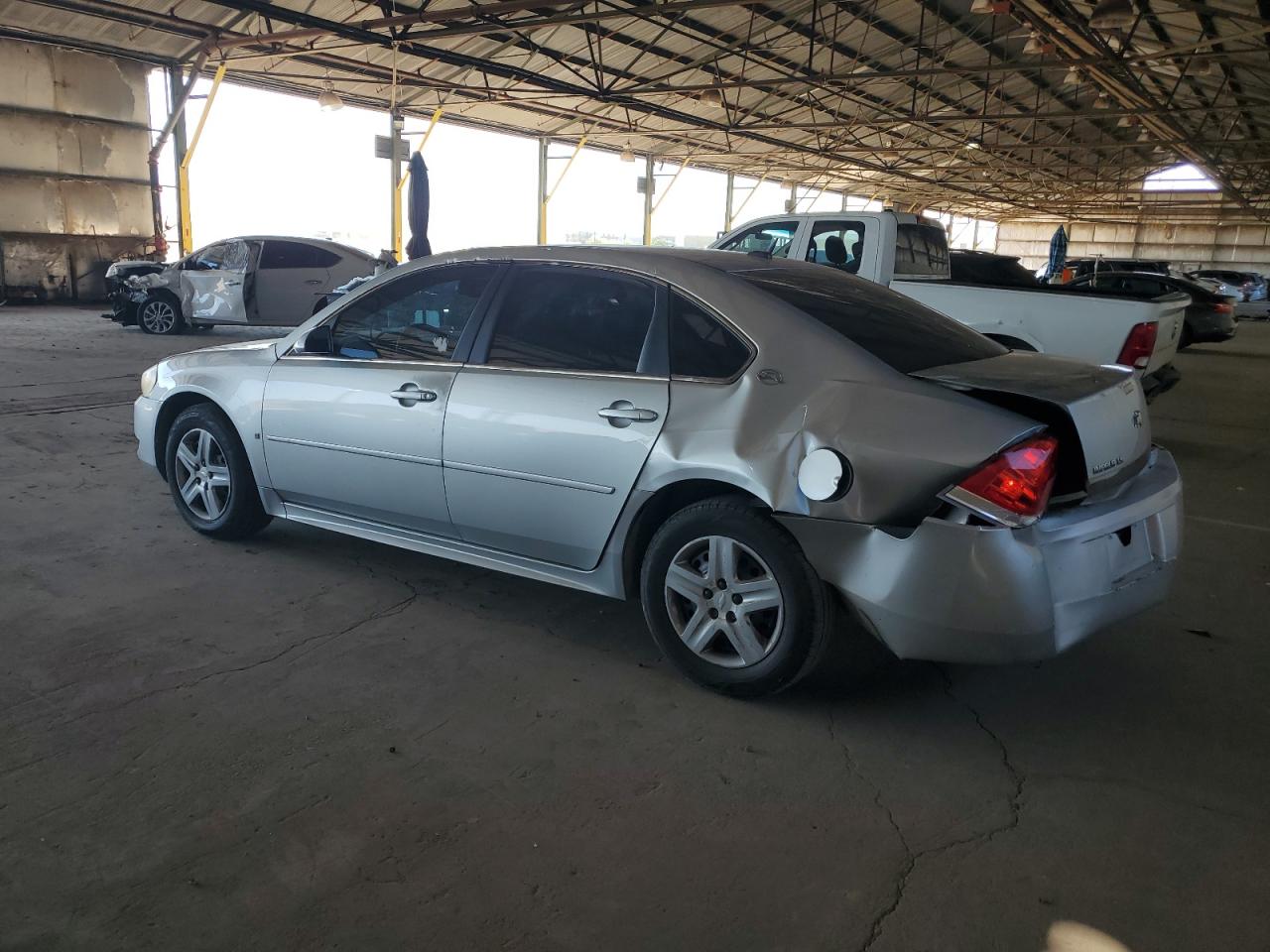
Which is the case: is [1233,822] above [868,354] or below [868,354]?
below

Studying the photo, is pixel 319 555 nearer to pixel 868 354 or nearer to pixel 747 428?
pixel 747 428

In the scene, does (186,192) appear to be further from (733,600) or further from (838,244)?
(733,600)

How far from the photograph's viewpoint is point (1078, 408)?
3076 mm

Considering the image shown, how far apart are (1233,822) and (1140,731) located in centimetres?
54


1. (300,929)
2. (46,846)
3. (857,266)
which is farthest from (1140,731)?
(857,266)

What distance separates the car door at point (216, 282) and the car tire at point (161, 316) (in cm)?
26

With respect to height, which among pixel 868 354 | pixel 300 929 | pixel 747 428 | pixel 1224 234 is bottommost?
pixel 300 929

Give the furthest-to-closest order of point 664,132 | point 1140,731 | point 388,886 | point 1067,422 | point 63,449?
1. point 664,132
2. point 63,449
3. point 1140,731
4. point 1067,422
5. point 388,886

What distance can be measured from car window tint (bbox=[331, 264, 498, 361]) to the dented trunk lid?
190cm

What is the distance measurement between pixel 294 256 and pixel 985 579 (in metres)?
13.4

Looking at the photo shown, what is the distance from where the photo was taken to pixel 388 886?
2387 millimetres

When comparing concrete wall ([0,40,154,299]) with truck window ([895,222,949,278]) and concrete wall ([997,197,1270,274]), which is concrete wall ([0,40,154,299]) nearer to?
truck window ([895,222,949,278])

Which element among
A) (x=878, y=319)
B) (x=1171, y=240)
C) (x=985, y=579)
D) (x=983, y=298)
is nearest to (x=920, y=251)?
(x=983, y=298)

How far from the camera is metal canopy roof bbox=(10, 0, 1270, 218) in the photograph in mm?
16375
